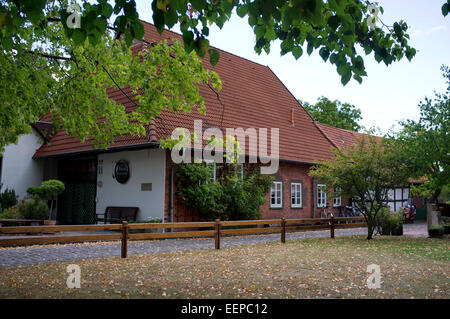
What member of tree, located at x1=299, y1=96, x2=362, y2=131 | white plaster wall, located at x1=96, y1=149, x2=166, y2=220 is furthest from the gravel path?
tree, located at x1=299, y1=96, x2=362, y2=131

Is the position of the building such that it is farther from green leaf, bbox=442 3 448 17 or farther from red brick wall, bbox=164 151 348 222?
green leaf, bbox=442 3 448 17

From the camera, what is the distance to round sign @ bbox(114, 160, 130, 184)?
56.8 ft

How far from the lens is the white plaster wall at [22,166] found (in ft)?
63.3

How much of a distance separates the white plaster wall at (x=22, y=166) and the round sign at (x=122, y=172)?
4800mm

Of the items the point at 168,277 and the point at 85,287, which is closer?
the point at 85,287

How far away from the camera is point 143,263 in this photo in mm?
9594

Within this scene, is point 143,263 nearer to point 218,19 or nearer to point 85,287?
point 85,287

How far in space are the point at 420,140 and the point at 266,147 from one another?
6671 millimetres

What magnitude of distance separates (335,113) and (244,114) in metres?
34.5

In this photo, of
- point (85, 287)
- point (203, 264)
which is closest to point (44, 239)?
point (85, 287)

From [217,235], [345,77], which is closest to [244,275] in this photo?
A: [217,235]

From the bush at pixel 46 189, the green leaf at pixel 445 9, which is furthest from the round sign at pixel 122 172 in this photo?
the green leaf at pixel 445 9

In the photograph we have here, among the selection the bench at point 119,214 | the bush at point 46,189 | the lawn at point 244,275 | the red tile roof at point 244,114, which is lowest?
the lawn at point 244,275

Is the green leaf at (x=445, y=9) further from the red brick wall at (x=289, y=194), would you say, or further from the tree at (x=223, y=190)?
the red brick wall at (x=289, y=194)
